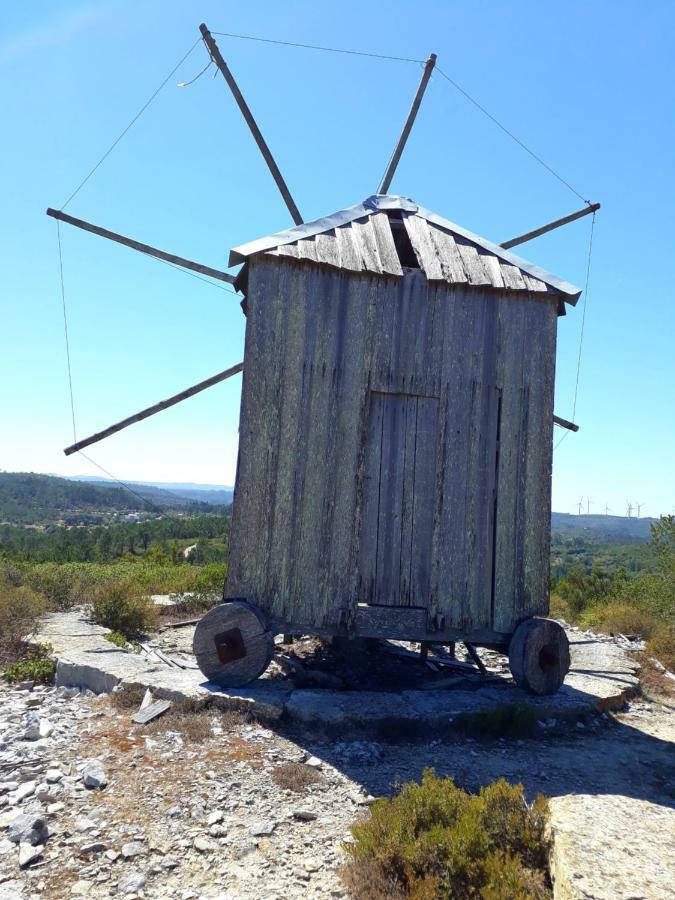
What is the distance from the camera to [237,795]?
14.3ft

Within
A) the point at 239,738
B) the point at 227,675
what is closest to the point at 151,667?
Result: the point at 227,675

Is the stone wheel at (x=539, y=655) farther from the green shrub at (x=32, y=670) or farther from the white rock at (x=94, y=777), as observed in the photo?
the green shrub at (x=32, y=670)

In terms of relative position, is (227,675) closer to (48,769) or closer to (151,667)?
(151,667)

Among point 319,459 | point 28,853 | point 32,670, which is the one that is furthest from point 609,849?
point 32,670

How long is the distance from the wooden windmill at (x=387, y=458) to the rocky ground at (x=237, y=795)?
109cm

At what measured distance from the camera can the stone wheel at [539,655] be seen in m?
6.54

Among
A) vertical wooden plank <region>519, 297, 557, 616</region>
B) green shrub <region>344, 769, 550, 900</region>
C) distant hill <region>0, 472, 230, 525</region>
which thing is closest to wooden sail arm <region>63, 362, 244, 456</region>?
vertical wooden plank <region>519, 297, 557, 616</region>

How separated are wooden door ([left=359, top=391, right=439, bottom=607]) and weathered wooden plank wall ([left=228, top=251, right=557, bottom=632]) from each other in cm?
1

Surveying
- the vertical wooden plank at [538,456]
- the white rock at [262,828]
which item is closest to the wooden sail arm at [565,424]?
the vertical wooden plank at [538,456]

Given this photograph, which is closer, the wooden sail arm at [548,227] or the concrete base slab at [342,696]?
the concrete base slab at [342,696]

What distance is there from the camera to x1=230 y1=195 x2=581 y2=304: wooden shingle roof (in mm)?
6574

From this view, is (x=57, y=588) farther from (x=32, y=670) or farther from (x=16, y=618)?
(x=32, y=670)

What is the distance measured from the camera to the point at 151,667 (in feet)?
21.6

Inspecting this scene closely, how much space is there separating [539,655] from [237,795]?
345 cm
